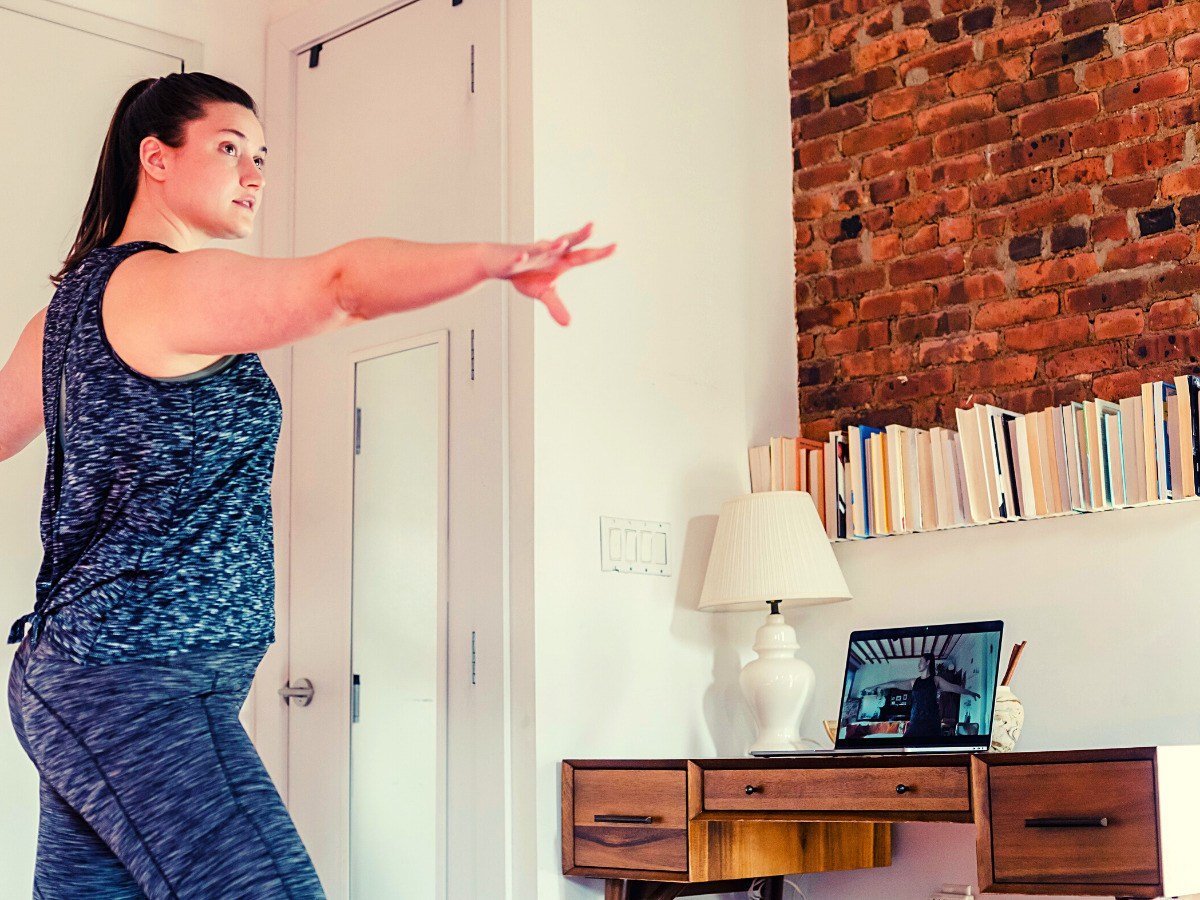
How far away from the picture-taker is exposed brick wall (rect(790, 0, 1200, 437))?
315 centimetres

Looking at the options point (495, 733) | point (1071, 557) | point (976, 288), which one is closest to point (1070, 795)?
point (1071, 557)

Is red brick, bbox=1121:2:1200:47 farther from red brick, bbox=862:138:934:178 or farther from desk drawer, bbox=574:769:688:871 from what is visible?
desk drawer, bbox=574:769:688:871

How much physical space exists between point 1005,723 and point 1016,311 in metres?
1.04

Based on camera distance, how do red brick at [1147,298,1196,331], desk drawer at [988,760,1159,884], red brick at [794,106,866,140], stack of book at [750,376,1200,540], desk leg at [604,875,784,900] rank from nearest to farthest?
desk drawer at [988,760,1159,884], stack of book at [750,376,1200,540], desk leg at [604,875,784,900], red brick at [1147,298,1196,331], red brick at [794,106,866,140]

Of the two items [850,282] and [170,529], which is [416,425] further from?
[170,529]

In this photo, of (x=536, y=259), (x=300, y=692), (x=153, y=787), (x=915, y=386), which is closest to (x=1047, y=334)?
(x=915, y=386)

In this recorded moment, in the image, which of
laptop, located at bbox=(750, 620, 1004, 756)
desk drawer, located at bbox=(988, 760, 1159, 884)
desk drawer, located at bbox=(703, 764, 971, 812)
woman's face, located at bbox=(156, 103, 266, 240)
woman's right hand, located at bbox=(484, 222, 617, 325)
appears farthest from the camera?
laptop, located at bbox=(750, 620, 1004, 756)

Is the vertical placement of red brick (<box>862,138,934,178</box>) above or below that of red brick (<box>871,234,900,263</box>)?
above

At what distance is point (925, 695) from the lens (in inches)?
112

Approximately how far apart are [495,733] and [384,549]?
58 cm

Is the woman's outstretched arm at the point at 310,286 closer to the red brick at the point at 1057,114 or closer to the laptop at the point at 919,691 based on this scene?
the laptop at the point at 919,691

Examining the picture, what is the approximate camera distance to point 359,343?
11.6ft

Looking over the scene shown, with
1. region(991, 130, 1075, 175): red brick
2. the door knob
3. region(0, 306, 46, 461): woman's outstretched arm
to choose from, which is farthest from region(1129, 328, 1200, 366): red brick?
region(0, 306, 46, 461): woman's outstretched arm

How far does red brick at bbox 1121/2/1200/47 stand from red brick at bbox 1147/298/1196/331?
606 mm
